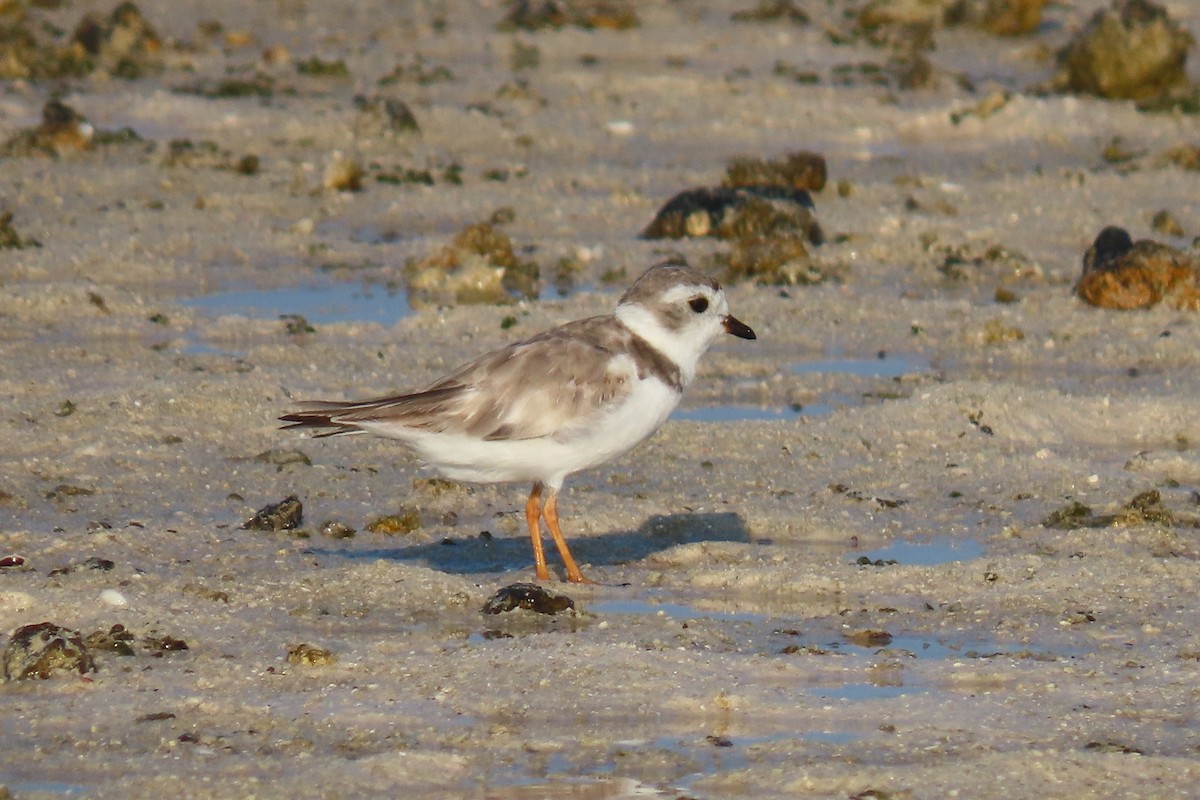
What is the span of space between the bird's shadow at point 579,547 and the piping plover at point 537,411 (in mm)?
412

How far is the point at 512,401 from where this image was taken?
6988 millimetres

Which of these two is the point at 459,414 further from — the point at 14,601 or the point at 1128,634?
the point at 1128,634

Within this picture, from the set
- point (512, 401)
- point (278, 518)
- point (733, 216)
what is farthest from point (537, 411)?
point (733, 216)

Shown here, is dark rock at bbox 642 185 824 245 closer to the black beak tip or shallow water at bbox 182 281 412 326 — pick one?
shallow water at bbox 182 281 412 326

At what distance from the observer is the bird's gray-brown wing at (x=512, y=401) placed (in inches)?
273

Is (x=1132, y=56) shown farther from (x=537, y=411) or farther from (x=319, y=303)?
(x=537, y=411)

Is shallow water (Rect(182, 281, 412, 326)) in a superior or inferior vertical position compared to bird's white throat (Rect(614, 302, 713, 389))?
inferior

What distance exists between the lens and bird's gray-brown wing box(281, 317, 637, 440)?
6945 millimetres

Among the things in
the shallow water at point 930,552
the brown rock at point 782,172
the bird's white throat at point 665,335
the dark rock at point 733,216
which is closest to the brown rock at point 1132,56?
the brown rock at point 782,172

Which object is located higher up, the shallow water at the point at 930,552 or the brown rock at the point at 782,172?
the brown rock at the point at 782,172

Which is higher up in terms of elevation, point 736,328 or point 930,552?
point 736,328

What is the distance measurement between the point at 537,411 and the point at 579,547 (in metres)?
1.04

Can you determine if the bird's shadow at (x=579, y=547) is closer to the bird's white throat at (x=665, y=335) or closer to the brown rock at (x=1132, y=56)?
the bird's white throat at (x=665, y=335)

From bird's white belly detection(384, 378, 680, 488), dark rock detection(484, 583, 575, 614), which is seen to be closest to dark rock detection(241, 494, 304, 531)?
bird's white belly detection(384, 378, 680, 488)
